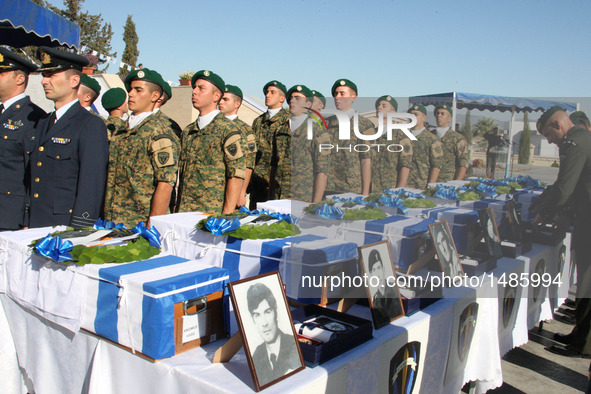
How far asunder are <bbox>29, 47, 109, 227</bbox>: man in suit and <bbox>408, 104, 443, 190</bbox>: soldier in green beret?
1710 millimetres

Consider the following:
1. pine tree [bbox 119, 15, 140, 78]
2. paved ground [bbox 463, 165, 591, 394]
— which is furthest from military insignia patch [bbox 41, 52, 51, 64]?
pine tree [bbox 119, 15, 140, 78]

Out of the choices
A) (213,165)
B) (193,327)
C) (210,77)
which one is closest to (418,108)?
(193,327)

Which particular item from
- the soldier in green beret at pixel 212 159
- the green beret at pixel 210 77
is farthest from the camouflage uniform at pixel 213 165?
the green beret at pixel 210 77

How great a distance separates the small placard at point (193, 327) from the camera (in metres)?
1.31

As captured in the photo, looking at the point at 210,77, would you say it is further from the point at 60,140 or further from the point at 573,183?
the point at 573,183

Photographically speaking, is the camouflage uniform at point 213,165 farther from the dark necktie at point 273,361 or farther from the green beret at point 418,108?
the dark necktie at point 273,361

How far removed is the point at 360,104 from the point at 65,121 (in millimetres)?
1830

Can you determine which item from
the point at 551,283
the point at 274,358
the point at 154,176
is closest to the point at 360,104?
the point at 274,358

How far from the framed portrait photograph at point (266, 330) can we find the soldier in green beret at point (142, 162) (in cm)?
145

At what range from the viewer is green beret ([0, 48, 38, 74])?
2715 millimetres

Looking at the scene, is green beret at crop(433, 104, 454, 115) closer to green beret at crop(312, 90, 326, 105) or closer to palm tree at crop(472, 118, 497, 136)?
palm tree at crop(472, 118, 497, 136)

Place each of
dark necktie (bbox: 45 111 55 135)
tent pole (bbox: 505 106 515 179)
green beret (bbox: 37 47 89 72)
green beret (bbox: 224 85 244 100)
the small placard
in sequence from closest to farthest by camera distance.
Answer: the small placard, tent pole (bbox: 505 106 515 179), green beret (bbox: 37 47 89 72), dark necktie (bbox: 45 111 55 135), green beret (bbox: 224 85 244 100)

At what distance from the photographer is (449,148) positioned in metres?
1.61

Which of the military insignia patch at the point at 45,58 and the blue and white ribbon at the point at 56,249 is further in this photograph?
the military insignia patch at the point at 45,58
